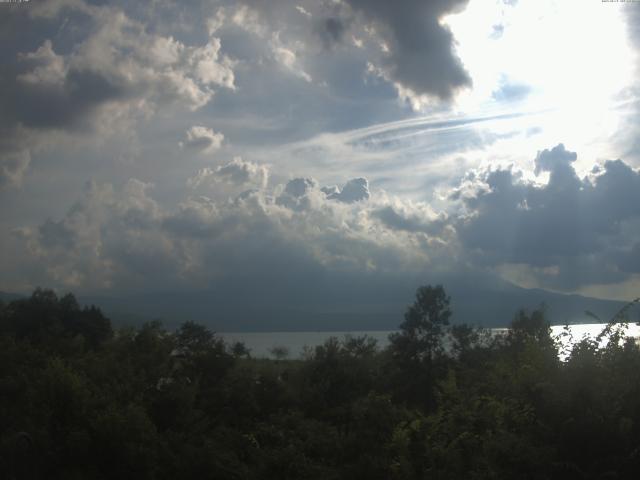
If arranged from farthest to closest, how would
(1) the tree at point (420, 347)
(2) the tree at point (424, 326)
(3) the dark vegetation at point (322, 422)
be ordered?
(2) the tree at point (424, 326) → (1) the tree at point (420, 347) → (3) the dark vegetation at point (322, 422)

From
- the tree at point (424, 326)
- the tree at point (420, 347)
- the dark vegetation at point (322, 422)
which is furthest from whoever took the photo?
the tree at point (424, 326)

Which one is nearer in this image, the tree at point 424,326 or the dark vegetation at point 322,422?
the dark vegetation at point 322,422

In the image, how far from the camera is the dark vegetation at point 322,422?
1095cm

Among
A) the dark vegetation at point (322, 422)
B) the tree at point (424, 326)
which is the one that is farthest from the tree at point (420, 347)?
the dark vegetation at point (322, 422)

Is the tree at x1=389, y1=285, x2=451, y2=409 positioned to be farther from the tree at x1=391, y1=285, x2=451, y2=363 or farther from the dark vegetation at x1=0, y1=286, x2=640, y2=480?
the dark vegetation at x1=0, y1=286, x2=640, y2=480

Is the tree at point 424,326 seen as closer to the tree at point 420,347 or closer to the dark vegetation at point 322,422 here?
the tree at point 420,347

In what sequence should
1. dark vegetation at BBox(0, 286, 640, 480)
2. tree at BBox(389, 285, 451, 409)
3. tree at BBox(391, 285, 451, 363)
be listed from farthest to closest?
tree at BBox(391, 285, 451, 363) → tree at BBox(389, 285, 451, 409) → dark vegetation at BBox(0, 286, 640, 480)

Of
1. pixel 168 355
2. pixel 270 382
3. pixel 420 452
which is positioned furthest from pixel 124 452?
pixel 168 355

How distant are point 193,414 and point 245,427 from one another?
298 cm

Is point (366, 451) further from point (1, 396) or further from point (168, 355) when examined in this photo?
point (168, 355)

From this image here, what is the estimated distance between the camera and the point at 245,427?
84.6 feet

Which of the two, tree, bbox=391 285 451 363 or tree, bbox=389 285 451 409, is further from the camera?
tree, bbox=391 285 451 363

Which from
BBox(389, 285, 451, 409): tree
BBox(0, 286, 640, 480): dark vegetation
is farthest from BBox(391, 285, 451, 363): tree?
BBox(0, 286, 640, 480): dark vegetation

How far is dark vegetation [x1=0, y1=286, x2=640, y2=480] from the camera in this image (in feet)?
35.9
